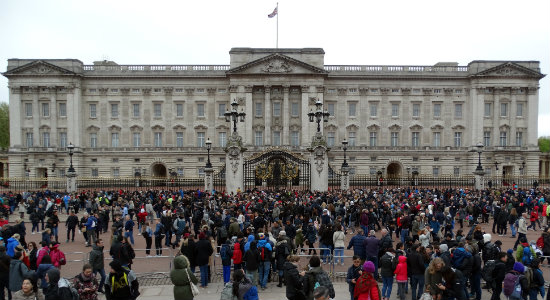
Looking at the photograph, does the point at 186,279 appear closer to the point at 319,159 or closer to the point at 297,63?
the point at 319,159

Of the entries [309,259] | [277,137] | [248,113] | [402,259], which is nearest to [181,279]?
[309,259]

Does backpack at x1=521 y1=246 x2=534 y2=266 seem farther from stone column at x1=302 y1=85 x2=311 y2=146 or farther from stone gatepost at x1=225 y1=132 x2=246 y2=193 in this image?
stone column at x1=302 y1=85 x2=311 y2=146

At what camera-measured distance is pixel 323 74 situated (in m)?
55.8

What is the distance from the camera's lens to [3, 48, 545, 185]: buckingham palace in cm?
5600

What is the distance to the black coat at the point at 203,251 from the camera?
39.3 ft

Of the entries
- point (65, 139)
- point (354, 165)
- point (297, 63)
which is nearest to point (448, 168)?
point (354, 165)

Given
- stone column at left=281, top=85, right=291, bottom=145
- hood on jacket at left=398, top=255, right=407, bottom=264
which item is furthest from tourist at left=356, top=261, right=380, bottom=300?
stone column at left=281, top=85, right=291, bottom=145

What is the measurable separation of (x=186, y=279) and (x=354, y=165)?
5111 cm

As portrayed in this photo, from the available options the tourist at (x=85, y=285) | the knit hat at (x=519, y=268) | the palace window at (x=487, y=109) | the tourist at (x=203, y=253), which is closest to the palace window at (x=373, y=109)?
the palace window at (x=487, y=109)

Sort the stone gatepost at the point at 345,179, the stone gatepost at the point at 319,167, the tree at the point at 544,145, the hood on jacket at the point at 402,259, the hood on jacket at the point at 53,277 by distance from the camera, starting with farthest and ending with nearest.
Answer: the tree at the point at 544,145
the stone gatepost at the point at 345,179
the stone gatepost at the point at 319,167
the hood on jacket at the point at 402,259
the hood on jacket at the point at 53,277

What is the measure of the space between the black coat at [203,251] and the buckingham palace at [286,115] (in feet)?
143

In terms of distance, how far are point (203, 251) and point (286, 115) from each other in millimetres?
45627

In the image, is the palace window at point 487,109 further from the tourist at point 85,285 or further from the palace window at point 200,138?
the tourist at point 85,285

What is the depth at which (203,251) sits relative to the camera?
12.0 metres
